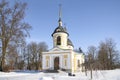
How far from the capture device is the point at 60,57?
136ft

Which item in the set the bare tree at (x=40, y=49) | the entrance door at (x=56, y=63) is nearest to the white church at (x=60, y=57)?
the entrance door at (x=56, y=63)

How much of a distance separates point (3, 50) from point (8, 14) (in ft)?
16.5

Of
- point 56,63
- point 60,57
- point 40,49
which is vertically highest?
point 40,49

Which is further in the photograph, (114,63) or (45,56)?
(114,63)

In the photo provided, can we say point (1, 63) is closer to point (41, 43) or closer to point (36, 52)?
point (36, 52)

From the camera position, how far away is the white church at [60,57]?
4078 cm

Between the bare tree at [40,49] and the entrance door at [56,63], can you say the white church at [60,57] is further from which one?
the bare tree at [40,49]

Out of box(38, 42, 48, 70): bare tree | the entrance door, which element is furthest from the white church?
box(38, 42, 48, 70): bare tree

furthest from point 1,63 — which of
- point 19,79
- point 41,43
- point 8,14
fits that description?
point 41,43

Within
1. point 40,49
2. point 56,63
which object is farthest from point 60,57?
point 40,49

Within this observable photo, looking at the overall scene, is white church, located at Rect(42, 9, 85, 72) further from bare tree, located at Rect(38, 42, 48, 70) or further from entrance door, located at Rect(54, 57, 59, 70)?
bare tree, located at Rect(38, 42, 48, 70)

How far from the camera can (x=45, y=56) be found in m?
42.4

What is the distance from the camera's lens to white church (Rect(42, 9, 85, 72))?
4078cm

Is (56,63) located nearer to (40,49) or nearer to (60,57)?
(60,57)
